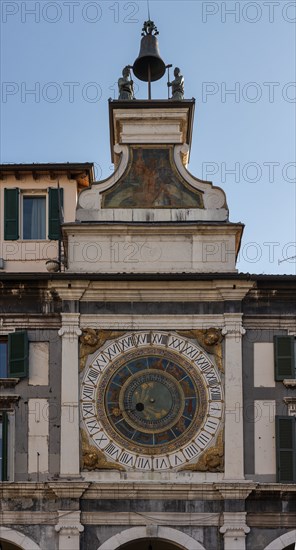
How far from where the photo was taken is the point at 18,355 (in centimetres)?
3397

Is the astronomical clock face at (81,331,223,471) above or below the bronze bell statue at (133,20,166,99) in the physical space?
below

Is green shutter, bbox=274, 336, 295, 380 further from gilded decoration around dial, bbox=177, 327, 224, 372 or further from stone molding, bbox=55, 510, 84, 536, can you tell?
stone molding, bbox=55, 510, 84, 536

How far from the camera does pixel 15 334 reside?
3412 centimetres

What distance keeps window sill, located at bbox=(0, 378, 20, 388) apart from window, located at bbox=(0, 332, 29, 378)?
0.13 metres

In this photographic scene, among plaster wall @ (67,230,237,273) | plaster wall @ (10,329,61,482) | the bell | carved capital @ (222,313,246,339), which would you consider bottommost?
plaster wall @ (10,329,61,482)

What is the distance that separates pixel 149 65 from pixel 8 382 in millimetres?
10469

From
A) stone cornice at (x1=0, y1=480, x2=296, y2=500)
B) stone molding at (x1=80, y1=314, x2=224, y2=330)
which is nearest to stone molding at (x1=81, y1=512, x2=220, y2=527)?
stone cornice at (x1=0, y1=480, x2=296, y2=500)

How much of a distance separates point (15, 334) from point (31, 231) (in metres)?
5.81

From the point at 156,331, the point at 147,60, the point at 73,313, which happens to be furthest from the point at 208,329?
the point at 147,60

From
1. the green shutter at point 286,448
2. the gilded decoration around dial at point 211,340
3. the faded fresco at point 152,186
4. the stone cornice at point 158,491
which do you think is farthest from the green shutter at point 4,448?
the green shutter at point 286,448

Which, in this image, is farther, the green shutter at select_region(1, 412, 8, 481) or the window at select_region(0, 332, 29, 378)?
the window at select_region(0, 332, 29, 378)

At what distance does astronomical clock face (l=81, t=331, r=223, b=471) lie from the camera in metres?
33.4

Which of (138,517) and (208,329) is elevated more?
(208,329)

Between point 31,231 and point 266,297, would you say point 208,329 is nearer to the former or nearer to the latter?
point 266,297
